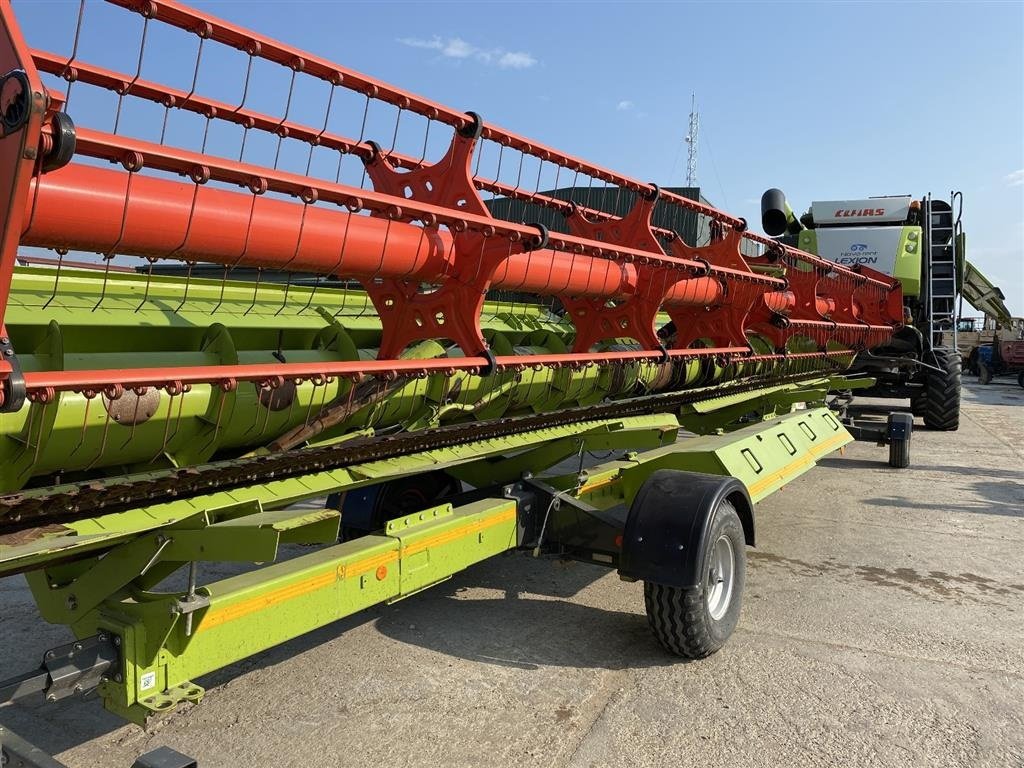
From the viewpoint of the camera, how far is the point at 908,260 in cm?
1073

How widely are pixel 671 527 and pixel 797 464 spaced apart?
6.66 ft

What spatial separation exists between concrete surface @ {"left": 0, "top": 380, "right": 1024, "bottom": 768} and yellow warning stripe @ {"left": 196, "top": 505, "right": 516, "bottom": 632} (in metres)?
0.70

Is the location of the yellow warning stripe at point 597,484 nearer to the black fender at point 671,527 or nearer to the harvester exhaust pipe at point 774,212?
the black fender at point 671,527

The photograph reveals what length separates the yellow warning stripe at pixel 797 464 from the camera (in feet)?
14.5

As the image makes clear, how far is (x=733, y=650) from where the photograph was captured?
3883 mm

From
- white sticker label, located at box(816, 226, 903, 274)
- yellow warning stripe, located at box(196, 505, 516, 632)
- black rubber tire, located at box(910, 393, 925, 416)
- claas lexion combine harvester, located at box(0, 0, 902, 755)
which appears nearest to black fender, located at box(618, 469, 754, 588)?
claas lexion combine harvester, located at box(0, 0, 902, 755)

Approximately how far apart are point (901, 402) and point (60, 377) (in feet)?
59.5

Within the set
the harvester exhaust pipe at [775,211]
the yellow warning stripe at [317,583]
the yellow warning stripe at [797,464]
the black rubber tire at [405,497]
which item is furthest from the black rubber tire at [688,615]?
the harvester exhaust pipe at [775,211]

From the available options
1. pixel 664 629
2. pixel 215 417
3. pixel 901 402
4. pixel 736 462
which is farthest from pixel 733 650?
pixel 901 402

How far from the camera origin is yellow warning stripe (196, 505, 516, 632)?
94.4 inches

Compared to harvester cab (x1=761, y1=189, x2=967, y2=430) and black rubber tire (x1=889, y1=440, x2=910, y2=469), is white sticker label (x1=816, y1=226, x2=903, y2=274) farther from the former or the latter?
black rubber tire (x1=889, y1=440, x2=910, y2=469)

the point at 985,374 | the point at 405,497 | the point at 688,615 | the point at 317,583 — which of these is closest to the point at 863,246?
the point at 405,497

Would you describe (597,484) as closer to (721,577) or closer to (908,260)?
(721,577)

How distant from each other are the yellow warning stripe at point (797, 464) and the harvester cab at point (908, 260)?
479cm
